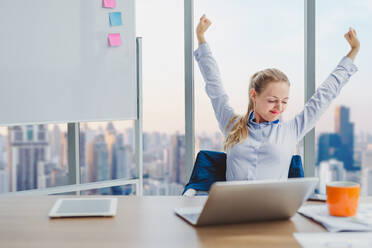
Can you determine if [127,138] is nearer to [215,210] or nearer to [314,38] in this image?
[314,38]

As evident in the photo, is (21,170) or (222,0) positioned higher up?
(222,0)

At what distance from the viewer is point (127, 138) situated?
3084 millimetres

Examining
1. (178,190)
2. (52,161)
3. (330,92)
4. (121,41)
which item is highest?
(121,41)

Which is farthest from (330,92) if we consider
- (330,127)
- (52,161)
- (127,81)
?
(52,161)

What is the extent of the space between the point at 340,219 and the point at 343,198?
0.06 m

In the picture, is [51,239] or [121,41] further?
[121,41]

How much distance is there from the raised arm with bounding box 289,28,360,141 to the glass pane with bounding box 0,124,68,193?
5.36 ft

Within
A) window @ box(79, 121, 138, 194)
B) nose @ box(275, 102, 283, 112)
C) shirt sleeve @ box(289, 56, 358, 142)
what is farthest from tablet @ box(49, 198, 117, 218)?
window @ box(79, 121, 138, 194)

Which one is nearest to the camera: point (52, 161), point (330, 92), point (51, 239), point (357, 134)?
point (51, 239)

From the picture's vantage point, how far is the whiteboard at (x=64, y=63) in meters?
2.44

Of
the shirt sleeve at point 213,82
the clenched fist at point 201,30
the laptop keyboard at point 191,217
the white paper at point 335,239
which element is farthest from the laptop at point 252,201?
the clenched fist at point 201,30

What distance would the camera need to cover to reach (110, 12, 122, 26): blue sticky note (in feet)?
9.24

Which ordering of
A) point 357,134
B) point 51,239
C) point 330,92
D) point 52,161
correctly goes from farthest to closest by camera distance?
point 52,161, point 357,134, point 330,92, point 51,239

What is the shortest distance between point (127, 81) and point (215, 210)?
195cm
